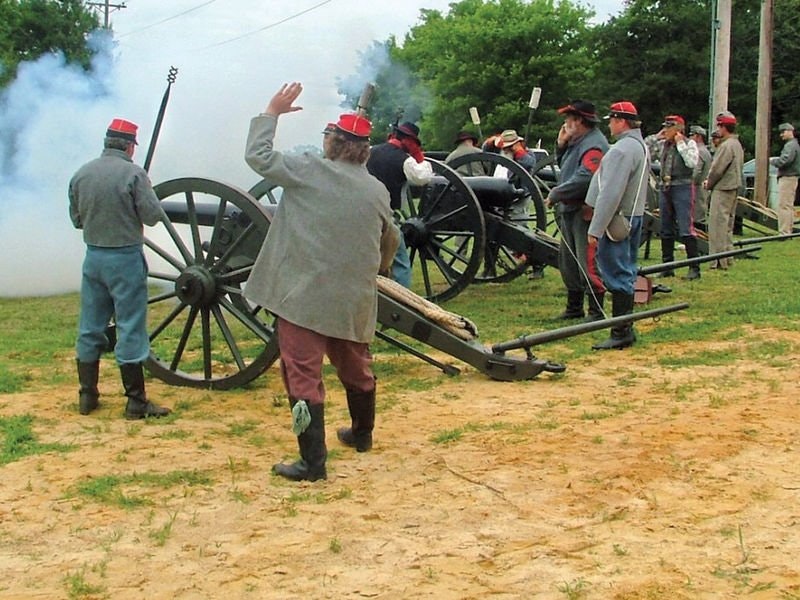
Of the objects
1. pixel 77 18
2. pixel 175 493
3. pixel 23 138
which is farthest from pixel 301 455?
pixel 77 18

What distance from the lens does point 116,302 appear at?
5637 millimetres

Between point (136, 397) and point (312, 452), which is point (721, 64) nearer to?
point (136, 397)

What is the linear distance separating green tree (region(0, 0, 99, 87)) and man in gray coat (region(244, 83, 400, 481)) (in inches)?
400

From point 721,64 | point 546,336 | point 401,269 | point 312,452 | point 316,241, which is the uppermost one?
point 721,64

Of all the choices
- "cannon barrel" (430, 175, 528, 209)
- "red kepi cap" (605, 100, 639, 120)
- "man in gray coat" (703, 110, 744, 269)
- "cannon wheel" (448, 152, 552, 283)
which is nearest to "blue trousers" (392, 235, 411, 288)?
"cannon barrel" (430, 175, 528, 209)

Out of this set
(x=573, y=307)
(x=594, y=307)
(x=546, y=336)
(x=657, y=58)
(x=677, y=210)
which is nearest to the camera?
(x=546, y=336)

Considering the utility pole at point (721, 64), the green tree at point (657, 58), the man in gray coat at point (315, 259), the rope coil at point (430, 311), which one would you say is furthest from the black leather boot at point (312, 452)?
the green tree at point (657, 58)

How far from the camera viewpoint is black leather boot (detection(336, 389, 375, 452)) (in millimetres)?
4883

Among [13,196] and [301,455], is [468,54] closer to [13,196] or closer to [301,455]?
[13,196]

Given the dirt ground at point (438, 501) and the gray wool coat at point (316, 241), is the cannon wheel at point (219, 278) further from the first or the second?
the gray wool coat at point (316, 241)

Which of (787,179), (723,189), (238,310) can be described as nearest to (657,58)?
(787,179)

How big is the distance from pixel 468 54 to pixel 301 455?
129 feet

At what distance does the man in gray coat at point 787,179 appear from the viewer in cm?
1462

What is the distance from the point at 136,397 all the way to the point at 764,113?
16107 mm
